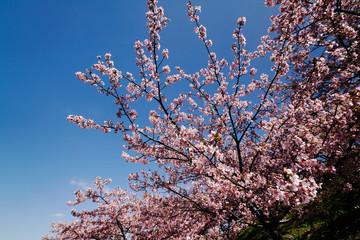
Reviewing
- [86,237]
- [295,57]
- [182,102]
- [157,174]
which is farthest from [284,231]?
[86,237]

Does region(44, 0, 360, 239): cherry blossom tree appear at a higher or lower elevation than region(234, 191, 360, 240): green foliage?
higher

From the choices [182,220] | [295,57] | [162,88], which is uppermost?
[162,88]

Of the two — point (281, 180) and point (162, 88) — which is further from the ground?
point (162, 88)

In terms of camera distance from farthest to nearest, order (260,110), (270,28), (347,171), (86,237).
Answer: (86,237) → (260,110) → (270,28) → (347,171)

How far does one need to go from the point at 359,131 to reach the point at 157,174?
7.86 metres

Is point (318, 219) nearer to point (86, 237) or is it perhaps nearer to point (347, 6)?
point (347, 6)

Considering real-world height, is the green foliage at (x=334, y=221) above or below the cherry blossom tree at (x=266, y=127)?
below

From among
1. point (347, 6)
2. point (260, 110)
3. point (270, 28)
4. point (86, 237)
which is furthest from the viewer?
point (86, 237)

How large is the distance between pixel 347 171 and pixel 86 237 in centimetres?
1702

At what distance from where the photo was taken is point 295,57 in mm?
7945

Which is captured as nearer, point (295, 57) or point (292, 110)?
point (292, 110)

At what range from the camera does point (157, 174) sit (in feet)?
29.6

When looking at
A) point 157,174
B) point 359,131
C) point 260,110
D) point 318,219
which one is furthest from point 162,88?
point 318,219

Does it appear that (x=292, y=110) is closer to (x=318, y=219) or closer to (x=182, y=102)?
(x=182, y=102)
